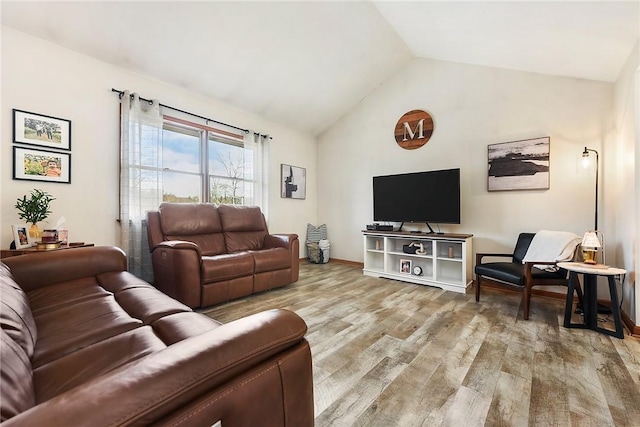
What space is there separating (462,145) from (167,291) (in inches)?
155

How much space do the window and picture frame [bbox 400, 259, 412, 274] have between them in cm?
243

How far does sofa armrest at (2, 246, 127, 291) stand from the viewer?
1.73 metres

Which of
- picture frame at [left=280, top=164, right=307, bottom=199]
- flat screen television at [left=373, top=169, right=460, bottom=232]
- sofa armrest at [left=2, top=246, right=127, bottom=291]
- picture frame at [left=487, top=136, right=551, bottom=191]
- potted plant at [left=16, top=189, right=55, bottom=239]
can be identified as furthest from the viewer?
picture frame at [left=280, top=164, right=307, bottom=199]

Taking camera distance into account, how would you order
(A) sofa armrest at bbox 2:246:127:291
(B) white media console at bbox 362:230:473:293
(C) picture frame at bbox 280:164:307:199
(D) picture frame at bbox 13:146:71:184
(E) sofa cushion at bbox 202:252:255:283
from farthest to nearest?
(C) picture frame at bbox 280:164:307:199, (B) white media console at bbox 362:230:473:293, (E) sofa cushion at bbox 202:252:255:283, (D) picture frame at bbox 13:146:71:184, (A) sofa armrest at bbox 2:246:127:291

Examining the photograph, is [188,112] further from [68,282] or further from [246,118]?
[68,282]

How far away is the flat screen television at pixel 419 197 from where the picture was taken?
352 cm

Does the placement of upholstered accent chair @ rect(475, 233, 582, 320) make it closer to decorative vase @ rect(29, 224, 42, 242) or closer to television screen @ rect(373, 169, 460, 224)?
television screen @ rect(373, 169, 460, 224)

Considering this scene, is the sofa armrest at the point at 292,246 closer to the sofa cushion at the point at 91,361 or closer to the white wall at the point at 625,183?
the sofa cushion at the point at 91,361

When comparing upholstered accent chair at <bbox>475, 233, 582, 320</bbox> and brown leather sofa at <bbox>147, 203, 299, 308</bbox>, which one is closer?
upholstered accent chair at <bbox>475, 233, 582, 320</bbox>

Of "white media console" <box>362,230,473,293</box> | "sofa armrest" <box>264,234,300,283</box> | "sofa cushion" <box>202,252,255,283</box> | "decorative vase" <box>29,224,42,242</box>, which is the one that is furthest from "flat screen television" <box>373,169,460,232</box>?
"decorative vase" <box>29,224,42,242</box>

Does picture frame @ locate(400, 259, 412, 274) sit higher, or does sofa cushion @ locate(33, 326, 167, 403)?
sofa cushion @ locate(33, 326, 167, 403)

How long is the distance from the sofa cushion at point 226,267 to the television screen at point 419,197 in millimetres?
2116

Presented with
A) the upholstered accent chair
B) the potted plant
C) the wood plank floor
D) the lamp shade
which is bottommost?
the wood plank floor

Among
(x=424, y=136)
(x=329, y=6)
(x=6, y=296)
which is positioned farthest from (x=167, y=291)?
(x=424, y=136)
